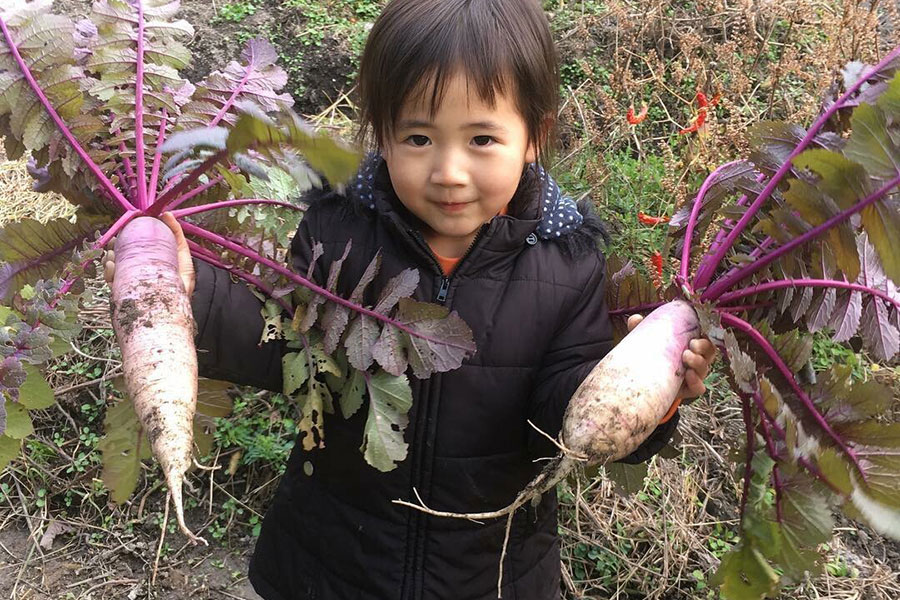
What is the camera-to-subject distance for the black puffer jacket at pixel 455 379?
1356mm

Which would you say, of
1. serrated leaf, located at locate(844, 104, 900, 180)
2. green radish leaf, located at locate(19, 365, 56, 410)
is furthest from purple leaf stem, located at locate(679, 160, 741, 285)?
green radish leaf, located at locate(19, 365, 56, 410)

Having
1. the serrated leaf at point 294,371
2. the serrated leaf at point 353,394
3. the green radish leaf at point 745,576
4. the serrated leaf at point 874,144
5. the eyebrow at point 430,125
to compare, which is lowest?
the green radish leaf at point 745,576

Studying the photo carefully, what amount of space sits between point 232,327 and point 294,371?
0.47 ft

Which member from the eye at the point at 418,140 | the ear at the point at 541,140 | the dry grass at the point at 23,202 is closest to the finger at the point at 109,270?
the eye at the point at 418,140

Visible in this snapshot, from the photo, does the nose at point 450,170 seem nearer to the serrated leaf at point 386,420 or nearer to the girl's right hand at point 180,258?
the serrated leaf at point 386,420

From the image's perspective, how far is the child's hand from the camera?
1233 millimetres

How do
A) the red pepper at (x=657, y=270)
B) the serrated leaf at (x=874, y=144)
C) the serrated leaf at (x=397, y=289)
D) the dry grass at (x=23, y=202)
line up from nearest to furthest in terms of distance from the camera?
the serrated leaf at (x=874, y=144)
the serrated leaf at (x=397, y=289)
the red pepper at (x=657, y=270)
the dry grass at (x=23, y=202)

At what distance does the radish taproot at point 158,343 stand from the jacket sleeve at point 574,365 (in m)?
0.61

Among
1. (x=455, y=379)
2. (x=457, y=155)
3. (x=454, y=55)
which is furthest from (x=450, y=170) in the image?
(x=455, y=379)

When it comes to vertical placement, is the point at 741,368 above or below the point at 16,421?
above

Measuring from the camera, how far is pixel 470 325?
4.48 ft

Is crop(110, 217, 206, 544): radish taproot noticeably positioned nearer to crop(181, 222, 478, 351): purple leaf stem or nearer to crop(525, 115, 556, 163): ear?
crop(181, 222, 478, 351): purple leaf stem

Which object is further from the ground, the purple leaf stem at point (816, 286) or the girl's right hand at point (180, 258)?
the purple leaf stem at point (816, 286)

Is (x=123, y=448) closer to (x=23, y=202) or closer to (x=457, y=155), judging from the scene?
(x=457, y=155)
